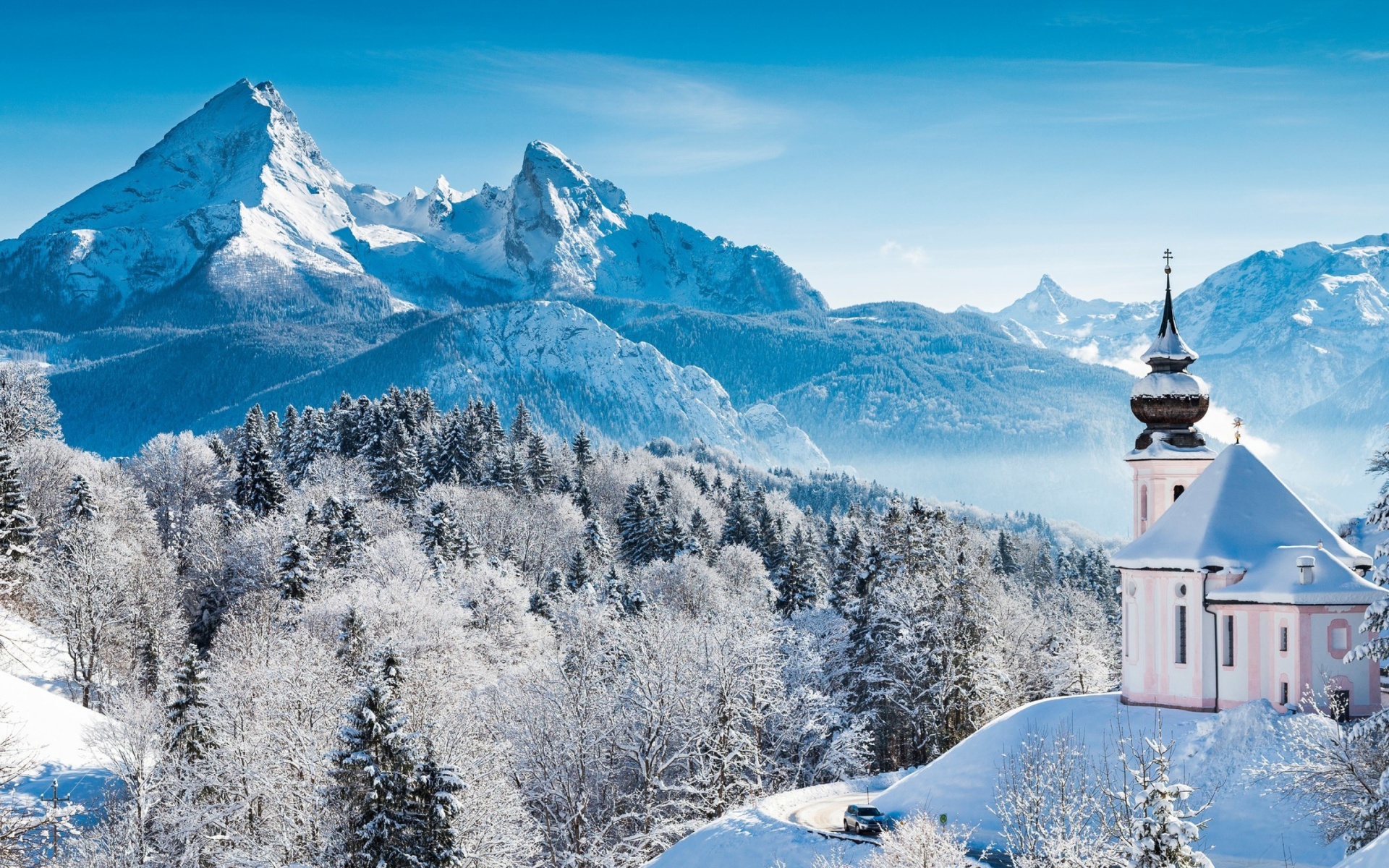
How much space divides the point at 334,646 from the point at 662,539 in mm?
Result: 42272

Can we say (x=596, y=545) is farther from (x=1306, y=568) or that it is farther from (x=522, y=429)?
(x=1306, y=568)

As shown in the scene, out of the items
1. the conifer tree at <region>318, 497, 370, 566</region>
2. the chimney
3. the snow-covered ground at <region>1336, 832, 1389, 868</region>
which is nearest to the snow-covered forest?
the conifer tree at <region>318, 497, 370, 566</region>

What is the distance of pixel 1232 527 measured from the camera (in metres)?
40.3

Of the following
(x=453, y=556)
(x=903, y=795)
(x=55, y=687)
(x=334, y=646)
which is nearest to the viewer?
(x=903, y=795)

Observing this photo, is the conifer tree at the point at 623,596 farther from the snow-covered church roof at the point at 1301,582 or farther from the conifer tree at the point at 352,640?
the snow-covered church roof at the point at 1301,582

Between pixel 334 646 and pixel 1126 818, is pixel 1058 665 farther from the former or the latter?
pixel 1126 818

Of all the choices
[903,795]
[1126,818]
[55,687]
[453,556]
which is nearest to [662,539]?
[453,556]

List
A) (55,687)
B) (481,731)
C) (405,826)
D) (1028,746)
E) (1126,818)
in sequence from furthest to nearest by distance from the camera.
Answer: (55,687), (481,731), (1028,746), (405,826), (1126,818)

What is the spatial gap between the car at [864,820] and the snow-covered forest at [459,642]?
8576 mm

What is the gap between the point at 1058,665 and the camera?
6988 cm

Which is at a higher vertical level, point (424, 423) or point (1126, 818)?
point (424, 423)

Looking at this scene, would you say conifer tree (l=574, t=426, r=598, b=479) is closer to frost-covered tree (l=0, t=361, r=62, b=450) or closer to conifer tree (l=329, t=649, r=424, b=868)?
frost-covered tree (l=0, t=361, r=62, b=450)

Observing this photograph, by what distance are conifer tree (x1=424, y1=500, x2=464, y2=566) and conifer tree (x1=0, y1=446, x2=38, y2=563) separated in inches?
892

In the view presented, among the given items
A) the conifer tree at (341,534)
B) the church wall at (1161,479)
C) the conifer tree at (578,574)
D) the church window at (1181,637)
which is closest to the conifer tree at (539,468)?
the conifer tree at (578,574)
